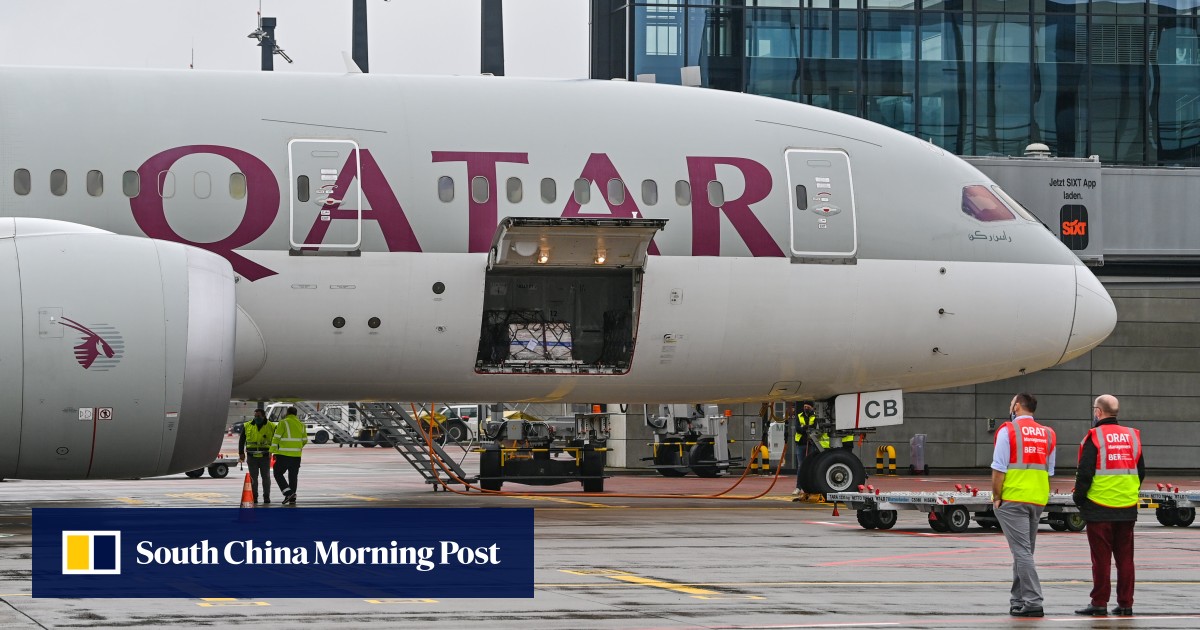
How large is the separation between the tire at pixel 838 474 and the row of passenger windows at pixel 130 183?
8866mm

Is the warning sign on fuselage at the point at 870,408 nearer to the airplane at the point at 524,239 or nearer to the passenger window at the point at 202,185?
the airplane at the point at 524,239

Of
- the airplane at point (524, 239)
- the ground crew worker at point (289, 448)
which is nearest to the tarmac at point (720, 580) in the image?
the ground crew worker at point (289, 448)

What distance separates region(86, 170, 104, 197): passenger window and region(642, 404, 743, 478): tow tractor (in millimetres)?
18218

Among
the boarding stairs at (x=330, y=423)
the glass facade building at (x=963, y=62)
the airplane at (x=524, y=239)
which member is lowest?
the boarding stairs at (x=330, y=423)

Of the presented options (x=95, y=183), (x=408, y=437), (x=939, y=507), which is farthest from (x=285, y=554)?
(x=408, y=437)

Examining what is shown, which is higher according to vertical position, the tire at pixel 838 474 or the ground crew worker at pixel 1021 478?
the ground crew worker at pixel 1021 478

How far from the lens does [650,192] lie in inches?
757

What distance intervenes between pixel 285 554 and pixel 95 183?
5693 mm

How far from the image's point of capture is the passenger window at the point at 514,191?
741 inches

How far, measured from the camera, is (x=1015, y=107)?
119 feet

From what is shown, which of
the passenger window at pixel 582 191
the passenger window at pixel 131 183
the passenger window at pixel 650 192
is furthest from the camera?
the passenger window at pixel 650 192

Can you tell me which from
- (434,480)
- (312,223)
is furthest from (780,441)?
(312,223)

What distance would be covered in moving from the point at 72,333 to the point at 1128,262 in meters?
26.1

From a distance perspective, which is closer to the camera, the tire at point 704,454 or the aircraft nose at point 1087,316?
the aircraft nose at point 1087,316
